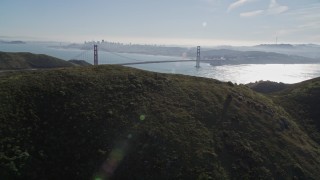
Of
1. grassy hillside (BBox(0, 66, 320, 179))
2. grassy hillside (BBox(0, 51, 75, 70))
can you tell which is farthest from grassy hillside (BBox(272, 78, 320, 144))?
grassy hillside (BBox(0, 51, 75, 70))

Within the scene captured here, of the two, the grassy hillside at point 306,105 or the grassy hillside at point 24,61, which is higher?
the grassy hillside at point 24,61

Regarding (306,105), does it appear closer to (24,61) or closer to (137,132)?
(137,132)

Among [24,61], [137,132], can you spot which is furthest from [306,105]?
[24,61]

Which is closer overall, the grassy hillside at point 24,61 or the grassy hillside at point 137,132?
the grassy hillside at point 137,132

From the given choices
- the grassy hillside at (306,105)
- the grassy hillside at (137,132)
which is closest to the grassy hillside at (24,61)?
the grassy hillside at (137,132)

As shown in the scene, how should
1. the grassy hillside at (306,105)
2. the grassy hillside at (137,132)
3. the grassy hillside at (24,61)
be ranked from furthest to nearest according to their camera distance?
1. the grassy hillside at (24,61)
2. the grassy hillside at (306,105)
3. the grassy hillside at (137,132)

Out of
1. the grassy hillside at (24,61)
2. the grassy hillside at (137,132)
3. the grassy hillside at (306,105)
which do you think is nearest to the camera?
the grassy hillside at (137,132)

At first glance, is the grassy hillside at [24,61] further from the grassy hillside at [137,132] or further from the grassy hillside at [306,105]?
the grassy hillside at [306,105]
